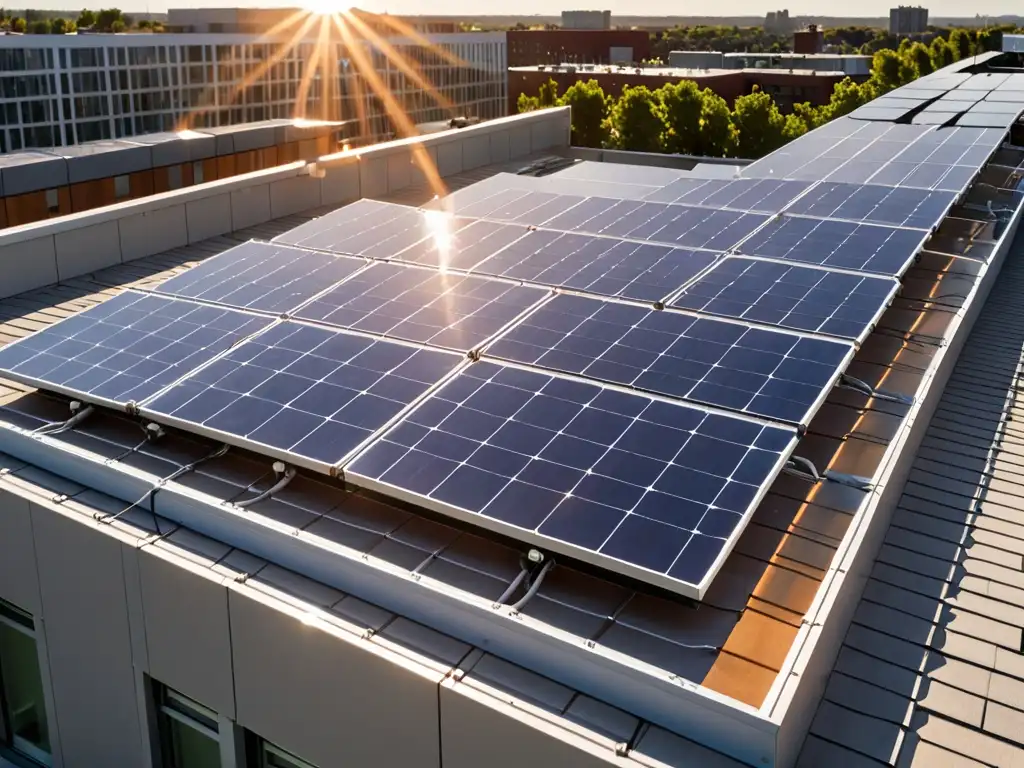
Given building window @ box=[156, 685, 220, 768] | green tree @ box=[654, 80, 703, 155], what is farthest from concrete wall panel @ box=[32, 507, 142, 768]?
green tree @ box=[654, 80, 703, 155]

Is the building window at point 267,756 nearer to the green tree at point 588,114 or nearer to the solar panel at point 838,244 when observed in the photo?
the solar panel at point 838,244

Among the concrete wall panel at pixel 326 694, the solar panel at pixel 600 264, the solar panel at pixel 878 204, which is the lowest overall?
the concrete wall panel at pixel 326 694

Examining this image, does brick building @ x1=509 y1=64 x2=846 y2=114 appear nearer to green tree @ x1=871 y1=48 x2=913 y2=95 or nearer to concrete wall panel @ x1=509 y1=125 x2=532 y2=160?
green tree @ x1=871 y1=48 x2=913 y2=95

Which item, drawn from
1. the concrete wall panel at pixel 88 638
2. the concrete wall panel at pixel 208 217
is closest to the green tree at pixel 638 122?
the concrete wall panel at pixel 208 217

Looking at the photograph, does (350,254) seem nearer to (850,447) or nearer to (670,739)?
(850,447)

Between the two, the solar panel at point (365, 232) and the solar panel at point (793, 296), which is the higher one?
the solar panel at point (365, 232)

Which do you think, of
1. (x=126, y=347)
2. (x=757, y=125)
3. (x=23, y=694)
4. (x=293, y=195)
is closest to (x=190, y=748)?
(x=23, y=694)
